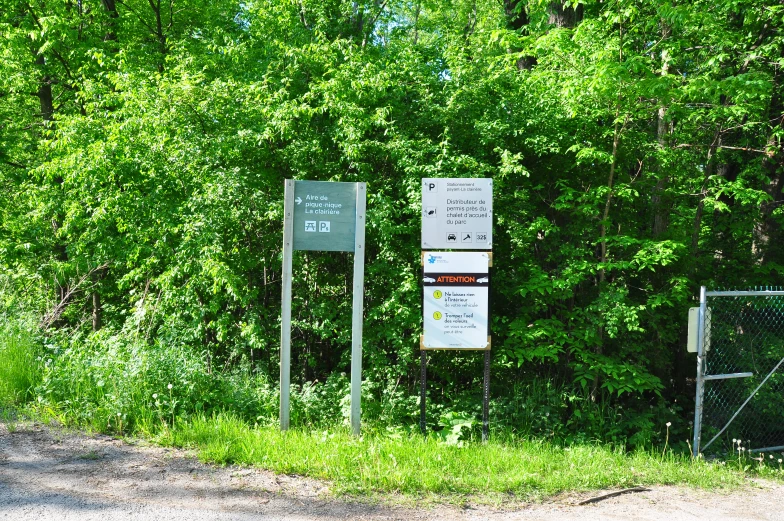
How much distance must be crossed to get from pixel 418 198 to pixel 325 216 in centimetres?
119

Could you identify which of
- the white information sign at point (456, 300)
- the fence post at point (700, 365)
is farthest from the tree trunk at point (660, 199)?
the white information sign at point (456, 300)

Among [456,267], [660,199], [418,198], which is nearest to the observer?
[456,267]

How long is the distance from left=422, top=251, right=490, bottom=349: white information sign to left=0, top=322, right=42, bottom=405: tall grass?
4227 millimetres

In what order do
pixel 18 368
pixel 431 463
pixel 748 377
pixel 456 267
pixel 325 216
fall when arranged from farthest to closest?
pixel 748 377 < pixel 18 368 < pixel 456 267 < pixel 325 216 < pixel 431 463

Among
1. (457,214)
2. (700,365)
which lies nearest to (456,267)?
(457,214)

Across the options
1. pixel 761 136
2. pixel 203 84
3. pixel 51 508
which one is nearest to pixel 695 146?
pixel 761 136

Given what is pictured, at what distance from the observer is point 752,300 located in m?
7.68

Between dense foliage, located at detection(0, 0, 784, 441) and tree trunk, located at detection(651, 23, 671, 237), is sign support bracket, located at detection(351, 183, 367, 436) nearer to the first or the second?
dense foliage, located at detection(0, 0, 784, 441)

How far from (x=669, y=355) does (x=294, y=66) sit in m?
6.09

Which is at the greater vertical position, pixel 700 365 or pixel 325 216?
pixel 325 216

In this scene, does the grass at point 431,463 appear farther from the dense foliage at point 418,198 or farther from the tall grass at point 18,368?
the tall grass at point 18,368

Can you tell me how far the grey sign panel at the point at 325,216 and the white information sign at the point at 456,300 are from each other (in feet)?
2.74

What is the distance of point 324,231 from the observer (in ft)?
19.9

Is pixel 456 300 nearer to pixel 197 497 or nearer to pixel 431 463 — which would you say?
pixel 431 463
